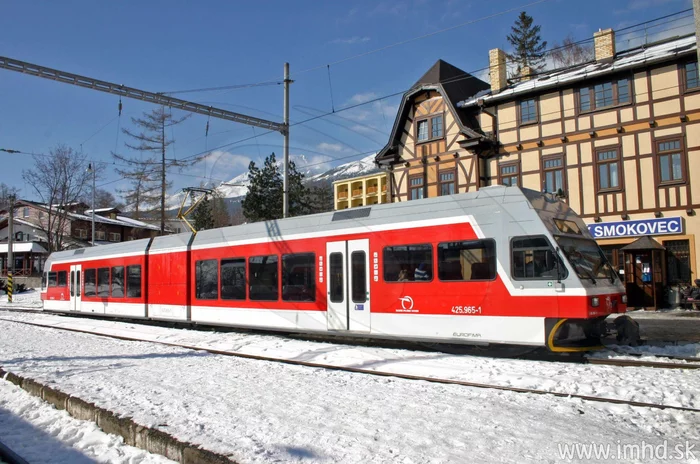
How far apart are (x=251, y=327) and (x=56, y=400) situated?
7.46 m

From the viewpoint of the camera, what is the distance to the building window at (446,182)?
78.6 feet

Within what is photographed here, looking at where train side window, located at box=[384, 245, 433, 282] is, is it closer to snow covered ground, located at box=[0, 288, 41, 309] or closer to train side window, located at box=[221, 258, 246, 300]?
train side window, located at box=[221, 258, 246, 300]

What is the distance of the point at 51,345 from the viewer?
12.3 m

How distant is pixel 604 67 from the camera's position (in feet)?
66.0

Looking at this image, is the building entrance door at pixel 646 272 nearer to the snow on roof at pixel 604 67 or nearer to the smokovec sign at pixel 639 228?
the smokovec sign at pixel 639 228

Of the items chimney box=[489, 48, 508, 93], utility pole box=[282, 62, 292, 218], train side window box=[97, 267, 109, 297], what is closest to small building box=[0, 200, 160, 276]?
train side window box=[97, 267, 109, 297]

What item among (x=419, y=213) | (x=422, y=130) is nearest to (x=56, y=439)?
(x=419, y=213)

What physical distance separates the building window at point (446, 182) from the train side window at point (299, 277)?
1272 centimetres

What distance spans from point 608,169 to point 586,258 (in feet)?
41.9

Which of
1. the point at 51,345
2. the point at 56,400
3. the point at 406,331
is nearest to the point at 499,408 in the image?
the point at 406,331

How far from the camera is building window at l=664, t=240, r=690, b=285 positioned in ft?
61.3

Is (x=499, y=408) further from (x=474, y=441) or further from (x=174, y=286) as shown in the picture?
(x=174, y=286)

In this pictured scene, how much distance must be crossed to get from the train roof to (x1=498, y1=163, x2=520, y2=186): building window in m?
12.6

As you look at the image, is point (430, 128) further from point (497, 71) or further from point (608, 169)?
point (608, 169)
